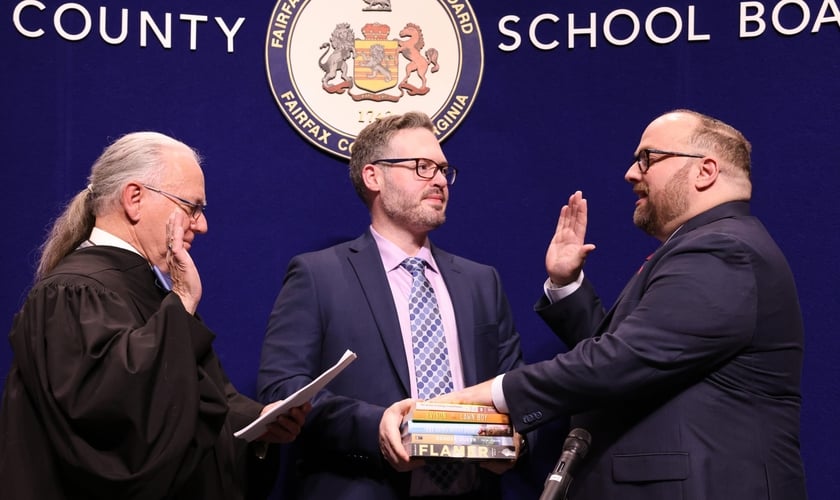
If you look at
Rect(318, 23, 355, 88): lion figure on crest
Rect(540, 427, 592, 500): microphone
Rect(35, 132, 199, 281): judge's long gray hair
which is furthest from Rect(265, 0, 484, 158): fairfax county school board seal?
Rect(540, 427, 592, 500): microphone

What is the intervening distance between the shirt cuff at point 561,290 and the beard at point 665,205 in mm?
355

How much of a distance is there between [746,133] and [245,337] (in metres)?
1.98

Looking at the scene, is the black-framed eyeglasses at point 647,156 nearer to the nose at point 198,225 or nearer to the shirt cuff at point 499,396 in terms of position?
the shirt cuff at point 499,396

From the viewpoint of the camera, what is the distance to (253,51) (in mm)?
4016

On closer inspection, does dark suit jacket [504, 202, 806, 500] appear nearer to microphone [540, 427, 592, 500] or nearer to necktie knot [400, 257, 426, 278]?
microphone [540, 427, 592, 500]

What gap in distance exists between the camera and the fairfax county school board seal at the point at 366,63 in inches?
157

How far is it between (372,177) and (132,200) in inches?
40.8

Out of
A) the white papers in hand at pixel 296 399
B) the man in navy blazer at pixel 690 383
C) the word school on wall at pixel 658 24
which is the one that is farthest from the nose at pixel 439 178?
the white papers in hand at pixel 296 399

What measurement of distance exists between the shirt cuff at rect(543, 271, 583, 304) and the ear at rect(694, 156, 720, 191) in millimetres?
608

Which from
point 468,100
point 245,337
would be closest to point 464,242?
point 468,100

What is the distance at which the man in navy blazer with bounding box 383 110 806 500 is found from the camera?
2719 mm

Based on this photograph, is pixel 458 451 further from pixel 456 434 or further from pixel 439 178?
pixel 439 178

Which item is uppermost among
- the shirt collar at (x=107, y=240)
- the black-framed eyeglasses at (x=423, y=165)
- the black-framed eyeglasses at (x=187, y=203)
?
the black-framed eyeglasses at (x=423, y=165)

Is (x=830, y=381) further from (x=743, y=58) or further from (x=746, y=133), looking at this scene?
(x=743, y=58)
